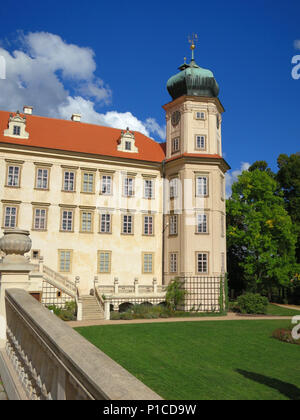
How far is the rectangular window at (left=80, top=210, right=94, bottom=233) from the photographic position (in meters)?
31.9

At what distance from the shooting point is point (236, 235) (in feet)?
129

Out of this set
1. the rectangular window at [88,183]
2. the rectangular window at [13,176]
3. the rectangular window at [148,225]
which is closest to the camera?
the rectangular window at [13,176]

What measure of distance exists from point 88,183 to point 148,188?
5.66m

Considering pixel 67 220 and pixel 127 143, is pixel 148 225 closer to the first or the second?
pixel 67 220

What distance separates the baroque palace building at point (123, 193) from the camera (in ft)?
100

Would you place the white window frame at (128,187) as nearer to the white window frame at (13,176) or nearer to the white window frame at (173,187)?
the white window frame at (173,187)

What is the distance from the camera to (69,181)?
32.0 metres

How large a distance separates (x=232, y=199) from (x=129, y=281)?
1662cm

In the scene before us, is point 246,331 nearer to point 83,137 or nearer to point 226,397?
point 226,397

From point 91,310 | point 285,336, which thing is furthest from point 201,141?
point 285,336

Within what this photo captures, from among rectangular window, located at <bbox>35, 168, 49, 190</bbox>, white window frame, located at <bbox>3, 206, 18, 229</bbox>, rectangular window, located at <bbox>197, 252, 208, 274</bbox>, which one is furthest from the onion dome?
white window frame, located at <bbox>3, 206, 18, 229</bbox>

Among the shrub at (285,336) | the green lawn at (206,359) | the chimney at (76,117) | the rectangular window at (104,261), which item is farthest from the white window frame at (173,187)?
the shrub at (285,336)

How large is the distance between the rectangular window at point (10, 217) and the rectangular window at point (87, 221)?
17.9 feet
